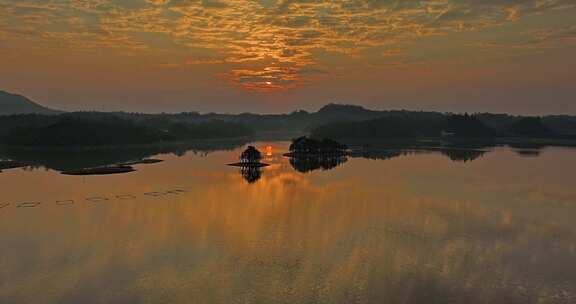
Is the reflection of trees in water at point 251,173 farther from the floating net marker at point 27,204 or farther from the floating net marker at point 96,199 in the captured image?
the floating net marker at point 27,204

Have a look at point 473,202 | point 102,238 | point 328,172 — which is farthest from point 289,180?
point 102,238

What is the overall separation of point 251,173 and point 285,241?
2278 inches

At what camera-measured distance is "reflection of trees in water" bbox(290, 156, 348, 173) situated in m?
112

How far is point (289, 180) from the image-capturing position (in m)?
88.9

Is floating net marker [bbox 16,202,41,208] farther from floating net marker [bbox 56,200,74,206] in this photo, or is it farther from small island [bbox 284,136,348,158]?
small island [bbox 284,136,348,158]

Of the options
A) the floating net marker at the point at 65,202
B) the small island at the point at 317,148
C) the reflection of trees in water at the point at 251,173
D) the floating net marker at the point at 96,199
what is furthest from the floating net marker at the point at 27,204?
the small island at the point at 317,148

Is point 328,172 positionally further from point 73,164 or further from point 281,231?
point 73,164

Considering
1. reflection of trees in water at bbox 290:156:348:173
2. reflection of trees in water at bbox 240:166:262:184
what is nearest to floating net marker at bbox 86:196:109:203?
reflection of trees in water at bbox 240:166:262:184

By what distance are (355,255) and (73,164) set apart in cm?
9808

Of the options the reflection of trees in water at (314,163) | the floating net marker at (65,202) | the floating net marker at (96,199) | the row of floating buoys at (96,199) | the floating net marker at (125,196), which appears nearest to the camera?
the row of floating buoys at (96,199)

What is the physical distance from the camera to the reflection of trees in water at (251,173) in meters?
90.0

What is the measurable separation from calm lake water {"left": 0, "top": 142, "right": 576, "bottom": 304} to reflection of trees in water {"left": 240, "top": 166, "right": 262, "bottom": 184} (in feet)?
15.8

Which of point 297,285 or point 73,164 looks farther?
point 73,164

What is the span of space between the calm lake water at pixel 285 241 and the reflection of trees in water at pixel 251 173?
4.81m
